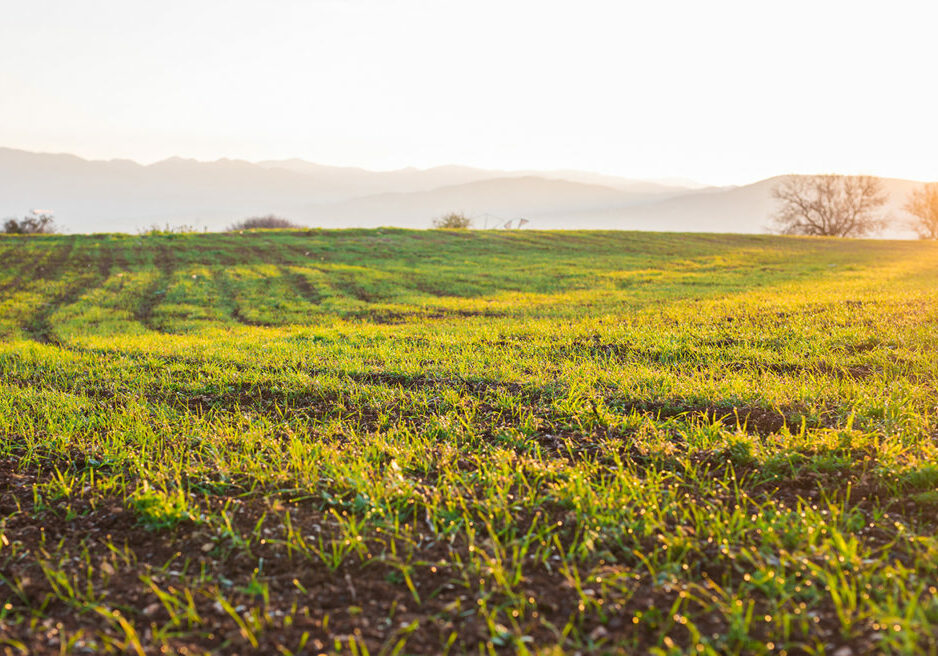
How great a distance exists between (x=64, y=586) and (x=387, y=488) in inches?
81.3

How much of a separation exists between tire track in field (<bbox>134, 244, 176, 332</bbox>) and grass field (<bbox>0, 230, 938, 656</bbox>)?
5.46 meters

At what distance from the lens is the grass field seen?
9.53 ft

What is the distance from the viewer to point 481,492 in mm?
4227

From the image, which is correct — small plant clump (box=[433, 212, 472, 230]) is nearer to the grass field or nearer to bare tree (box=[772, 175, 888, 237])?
bare tree (box=[772, 175, 888, 237])

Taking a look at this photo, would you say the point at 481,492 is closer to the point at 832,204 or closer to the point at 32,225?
the point at 32,225

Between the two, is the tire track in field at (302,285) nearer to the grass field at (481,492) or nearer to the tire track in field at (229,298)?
the tire track in field at (229,298)

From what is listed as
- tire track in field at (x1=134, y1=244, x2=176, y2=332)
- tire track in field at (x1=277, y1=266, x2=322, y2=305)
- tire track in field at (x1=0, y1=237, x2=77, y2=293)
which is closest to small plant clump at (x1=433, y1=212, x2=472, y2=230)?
tire track in field at (x1=134, y1=244, x2=176, y2=332)

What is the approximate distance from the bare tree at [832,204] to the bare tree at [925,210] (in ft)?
15.4

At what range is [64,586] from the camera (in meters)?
3.26

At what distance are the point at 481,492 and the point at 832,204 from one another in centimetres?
8060

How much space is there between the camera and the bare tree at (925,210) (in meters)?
68.2

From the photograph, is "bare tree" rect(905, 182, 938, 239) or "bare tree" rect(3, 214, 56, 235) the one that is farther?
"bare tree" rect(905, 182, 938, 239)

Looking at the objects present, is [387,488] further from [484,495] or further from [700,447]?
[700,447]

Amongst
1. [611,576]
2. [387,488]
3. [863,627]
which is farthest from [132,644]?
[863,627]
